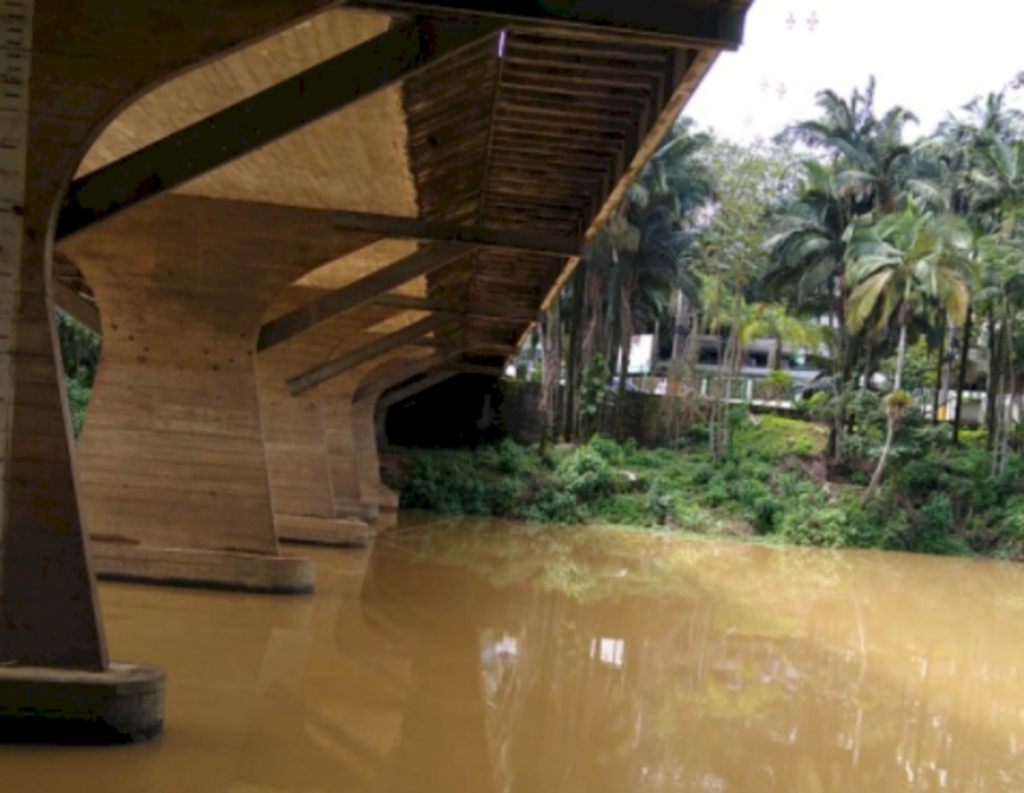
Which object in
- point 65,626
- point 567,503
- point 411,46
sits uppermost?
point 411,46

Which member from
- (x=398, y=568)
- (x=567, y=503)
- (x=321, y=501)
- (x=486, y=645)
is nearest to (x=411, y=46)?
(x=486, y=645)

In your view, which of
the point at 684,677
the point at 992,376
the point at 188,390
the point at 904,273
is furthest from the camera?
the point at 992,376

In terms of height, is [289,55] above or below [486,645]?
above

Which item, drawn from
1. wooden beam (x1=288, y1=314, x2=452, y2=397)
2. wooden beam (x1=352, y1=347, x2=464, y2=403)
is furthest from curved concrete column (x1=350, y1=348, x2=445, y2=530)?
wooden beam (x1=288, y1=314, x2=452, y2=397)

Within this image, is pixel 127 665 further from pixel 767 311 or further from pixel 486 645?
pixel 767 311

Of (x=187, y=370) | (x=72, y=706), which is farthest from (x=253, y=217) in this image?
(x=72, y=706)

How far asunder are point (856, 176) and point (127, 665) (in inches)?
1590

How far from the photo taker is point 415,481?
40.1 meters

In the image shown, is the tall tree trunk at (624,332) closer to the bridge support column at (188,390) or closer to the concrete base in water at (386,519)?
the concrete base in water at (386,519)

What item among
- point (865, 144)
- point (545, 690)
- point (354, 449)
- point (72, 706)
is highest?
point (865, 144)

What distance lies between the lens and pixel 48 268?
318 inches

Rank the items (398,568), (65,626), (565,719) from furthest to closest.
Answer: (398,568) → (565,719) → (65,626)

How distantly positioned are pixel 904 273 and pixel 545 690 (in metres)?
31.4

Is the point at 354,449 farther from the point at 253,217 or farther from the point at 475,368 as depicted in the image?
the point at 253,217
